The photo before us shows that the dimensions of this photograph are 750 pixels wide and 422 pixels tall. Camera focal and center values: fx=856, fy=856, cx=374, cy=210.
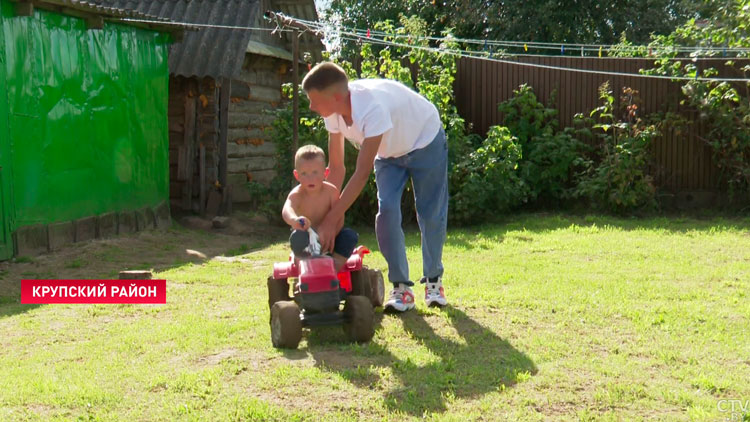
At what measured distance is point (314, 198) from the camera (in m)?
5.03

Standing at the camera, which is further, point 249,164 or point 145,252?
point 249,164

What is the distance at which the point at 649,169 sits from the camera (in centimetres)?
1190

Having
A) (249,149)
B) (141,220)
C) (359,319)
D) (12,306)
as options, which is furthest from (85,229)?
(359,319)

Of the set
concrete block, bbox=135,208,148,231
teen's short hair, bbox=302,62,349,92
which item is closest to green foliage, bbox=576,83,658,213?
concrete block, bbox=135,208,148,231

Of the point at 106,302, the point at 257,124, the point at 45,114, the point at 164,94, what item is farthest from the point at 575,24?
the point at 106,302

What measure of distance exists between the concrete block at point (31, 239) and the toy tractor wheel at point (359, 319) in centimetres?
504

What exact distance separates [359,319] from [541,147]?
7717 mm

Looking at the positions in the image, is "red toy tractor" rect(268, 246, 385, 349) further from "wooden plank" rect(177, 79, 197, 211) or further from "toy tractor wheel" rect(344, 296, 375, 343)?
"wooden plank" rect(177, 79, 197, 211)

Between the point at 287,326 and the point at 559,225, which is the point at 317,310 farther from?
the point at 559,225

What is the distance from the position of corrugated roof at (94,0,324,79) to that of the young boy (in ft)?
26.8

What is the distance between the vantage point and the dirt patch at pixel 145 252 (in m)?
7.86

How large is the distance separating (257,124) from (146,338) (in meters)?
10.2

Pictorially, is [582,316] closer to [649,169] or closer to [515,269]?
[515,269]

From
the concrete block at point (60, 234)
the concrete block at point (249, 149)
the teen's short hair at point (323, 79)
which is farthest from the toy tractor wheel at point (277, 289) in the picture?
the concrete block at point (249, 149)
